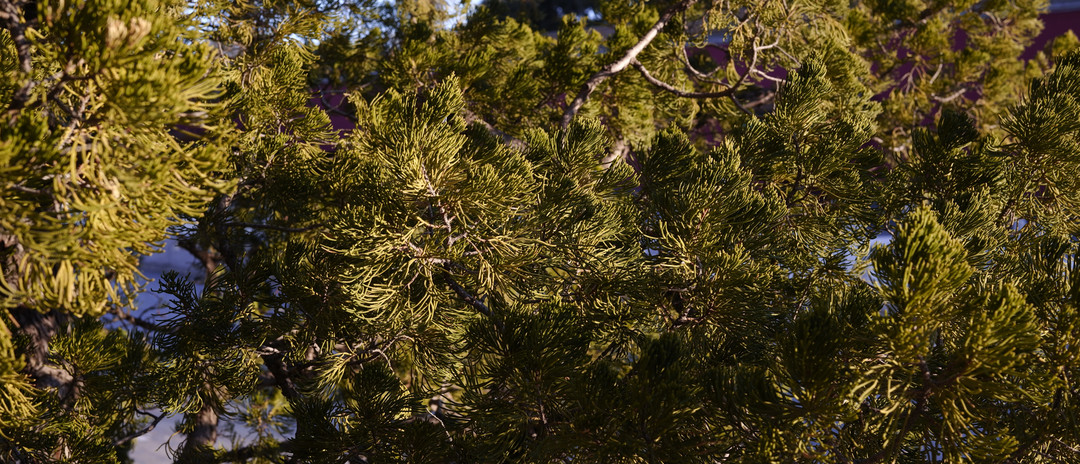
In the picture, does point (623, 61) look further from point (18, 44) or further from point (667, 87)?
point (18, 44)

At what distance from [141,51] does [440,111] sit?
33cm

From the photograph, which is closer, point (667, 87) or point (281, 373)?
point (281, 373)

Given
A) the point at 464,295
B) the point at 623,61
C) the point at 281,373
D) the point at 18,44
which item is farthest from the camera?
the point at 623,61

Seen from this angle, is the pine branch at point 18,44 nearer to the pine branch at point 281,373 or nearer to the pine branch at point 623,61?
the pine branch at point 281,373

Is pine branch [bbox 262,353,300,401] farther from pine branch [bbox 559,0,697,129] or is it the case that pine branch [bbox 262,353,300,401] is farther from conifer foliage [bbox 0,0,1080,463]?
pine branch [bbox 559,0,697,129]

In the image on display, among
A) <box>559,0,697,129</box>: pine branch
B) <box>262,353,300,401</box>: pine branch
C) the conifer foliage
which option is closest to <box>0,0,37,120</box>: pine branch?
the conifer foliage

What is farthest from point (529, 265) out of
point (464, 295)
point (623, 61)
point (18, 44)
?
point (623, 61)

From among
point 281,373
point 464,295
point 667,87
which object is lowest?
point 464,295

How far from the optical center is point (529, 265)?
0.98 metres

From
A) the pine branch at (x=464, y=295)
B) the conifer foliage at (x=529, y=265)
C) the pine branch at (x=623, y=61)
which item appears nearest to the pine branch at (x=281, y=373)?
the conifer foliage at (x=529, y=265)

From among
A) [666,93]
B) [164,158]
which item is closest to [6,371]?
[164,158]

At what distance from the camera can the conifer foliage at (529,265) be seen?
587 mm

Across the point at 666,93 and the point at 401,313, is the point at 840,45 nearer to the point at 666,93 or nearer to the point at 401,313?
the point at 666,93

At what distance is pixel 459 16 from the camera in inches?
83.7
